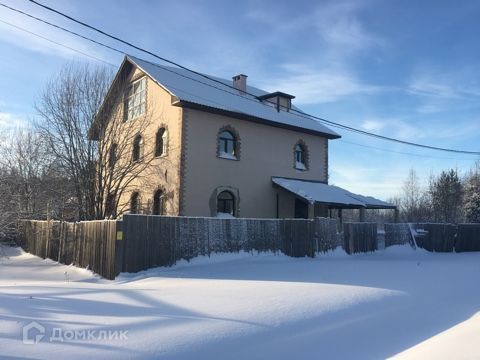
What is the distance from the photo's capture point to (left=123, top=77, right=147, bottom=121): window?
25188 mm

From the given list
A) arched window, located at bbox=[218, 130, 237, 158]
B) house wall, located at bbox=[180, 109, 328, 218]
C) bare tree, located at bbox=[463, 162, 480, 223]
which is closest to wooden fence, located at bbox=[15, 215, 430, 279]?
house wall, located at bbox=[180, 109, 328, 218]

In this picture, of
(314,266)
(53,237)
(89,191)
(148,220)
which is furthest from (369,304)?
(89,191)

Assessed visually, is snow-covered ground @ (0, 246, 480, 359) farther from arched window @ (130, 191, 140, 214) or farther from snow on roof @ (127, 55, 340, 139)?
arched window @ (130, 191, 140, 214)

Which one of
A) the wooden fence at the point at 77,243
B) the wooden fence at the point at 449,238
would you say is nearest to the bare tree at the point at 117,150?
the wooden fence at the point at 77,243

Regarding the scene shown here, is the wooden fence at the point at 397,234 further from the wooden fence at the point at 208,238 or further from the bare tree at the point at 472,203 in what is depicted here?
the bare tree at the point at 472,203

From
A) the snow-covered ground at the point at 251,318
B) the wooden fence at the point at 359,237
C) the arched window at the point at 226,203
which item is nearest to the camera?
the snow-covered ground at the point at 251,318

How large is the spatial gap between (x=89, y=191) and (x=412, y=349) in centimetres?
1749

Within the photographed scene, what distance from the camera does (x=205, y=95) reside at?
23766mm

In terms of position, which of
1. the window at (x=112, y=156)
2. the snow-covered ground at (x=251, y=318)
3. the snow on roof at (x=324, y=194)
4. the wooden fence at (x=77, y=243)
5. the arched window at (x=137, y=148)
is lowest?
the snow-covered ground at (x=251, y=318)

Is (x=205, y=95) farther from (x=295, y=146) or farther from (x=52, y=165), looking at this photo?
(x=52, y=165)

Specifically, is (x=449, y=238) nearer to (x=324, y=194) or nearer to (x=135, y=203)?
(x=324, y=194)

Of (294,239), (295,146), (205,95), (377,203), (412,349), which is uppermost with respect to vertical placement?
(205,95)

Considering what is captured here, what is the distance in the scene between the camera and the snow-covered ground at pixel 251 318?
5.93m

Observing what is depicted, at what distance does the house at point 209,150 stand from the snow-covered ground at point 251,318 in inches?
396
